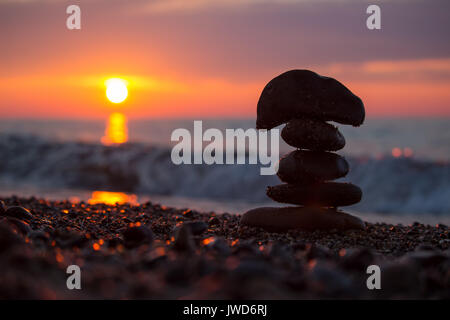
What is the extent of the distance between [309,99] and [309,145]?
67 cm

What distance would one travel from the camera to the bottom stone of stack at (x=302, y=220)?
272 inches

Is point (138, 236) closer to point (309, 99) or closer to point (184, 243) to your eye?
point (184, 243)

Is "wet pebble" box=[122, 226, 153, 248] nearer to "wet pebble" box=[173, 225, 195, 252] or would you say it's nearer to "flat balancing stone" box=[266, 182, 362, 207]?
"wet pebble" box=[173, 225, 195, 252]

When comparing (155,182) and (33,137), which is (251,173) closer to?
(155,182)

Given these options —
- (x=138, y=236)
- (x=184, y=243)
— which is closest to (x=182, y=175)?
(x=138, y=236)

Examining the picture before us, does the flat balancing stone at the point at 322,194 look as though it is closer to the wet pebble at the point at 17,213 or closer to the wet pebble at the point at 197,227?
the wet pebble at the point at 197,227

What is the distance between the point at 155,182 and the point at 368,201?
8.37 meters

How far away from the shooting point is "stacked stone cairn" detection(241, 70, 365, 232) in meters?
6.91

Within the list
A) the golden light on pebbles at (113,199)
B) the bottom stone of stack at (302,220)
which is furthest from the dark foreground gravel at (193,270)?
the golden light on pebbles at (113,199)

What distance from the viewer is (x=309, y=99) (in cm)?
689
